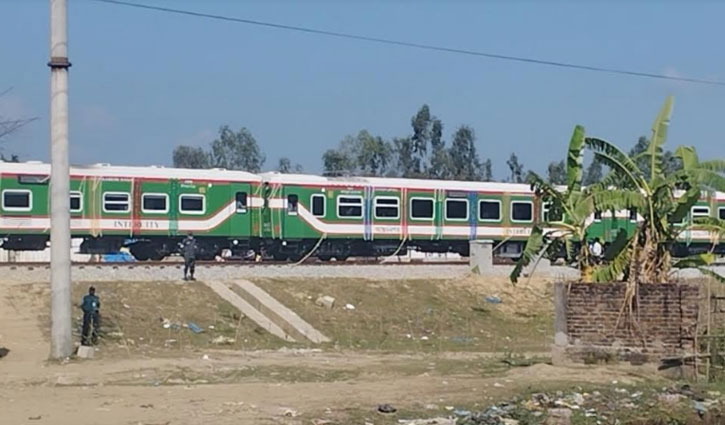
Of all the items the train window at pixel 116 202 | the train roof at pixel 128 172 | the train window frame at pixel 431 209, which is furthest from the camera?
the train window frame at pixel 431 209

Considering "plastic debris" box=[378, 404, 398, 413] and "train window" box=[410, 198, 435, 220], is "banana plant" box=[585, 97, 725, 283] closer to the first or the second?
"plastic debris" box=[378, 404, 398, 413]

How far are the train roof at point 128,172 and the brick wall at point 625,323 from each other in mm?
21092

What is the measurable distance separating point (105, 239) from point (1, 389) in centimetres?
2062

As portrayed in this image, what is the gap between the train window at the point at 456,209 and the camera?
144 feet

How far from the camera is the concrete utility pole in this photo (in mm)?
22016

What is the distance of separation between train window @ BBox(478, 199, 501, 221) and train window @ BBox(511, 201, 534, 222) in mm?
661

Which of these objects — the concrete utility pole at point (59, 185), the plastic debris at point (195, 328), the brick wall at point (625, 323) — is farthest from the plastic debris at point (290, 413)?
the plastic debris at point (195, 328)

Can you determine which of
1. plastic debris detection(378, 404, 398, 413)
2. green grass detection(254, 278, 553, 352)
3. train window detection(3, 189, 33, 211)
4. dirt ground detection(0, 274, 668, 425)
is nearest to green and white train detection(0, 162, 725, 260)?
train window detection(3, 189, 33, 211)

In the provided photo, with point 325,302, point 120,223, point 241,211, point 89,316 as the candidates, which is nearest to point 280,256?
point 241,211

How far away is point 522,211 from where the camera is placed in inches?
1790

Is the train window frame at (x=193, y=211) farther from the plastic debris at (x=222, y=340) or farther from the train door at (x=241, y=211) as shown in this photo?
the plastic debris at (x=222, y=340)

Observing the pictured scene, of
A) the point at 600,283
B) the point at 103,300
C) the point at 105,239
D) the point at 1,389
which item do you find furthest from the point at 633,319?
the point at 105,239

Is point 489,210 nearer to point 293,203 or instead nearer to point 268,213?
point 293,203

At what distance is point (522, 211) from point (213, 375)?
27.3 meters
